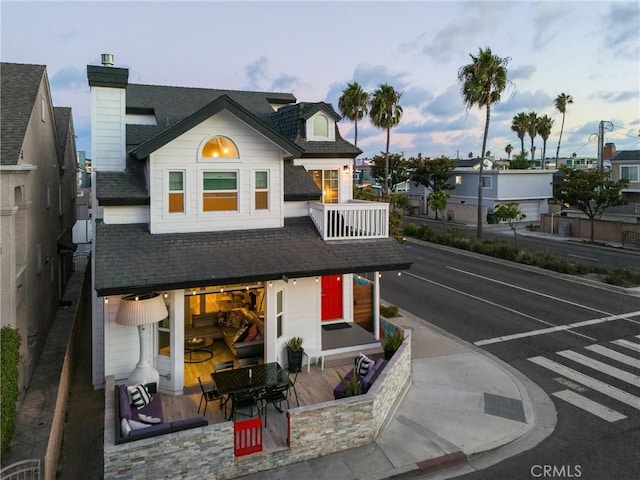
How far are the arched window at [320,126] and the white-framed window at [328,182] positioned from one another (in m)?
1.33

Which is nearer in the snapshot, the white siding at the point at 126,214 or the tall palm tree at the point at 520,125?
the white siding at the point at 126,214

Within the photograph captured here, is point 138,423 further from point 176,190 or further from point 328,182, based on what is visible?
point 328,182

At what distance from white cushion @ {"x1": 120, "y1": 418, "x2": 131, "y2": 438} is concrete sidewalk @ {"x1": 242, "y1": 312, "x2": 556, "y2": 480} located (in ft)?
7.34

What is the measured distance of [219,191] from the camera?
12.5 meters

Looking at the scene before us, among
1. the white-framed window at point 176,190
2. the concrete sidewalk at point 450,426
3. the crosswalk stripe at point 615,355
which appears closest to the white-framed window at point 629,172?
the crosswalk stripe at point 615,355

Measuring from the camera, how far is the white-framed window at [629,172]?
155 ft

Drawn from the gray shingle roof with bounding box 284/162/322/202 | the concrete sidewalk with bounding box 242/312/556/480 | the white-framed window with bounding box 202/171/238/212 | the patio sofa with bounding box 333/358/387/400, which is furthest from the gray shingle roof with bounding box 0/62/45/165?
the concrete sidewalk with bounding box 242/312/556/480

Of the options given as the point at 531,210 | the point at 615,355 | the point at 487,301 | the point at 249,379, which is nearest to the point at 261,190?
the point at 249,379

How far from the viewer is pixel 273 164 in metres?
13.0

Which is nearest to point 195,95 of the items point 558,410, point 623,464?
point 558,410

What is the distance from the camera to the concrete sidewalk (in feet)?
28.2

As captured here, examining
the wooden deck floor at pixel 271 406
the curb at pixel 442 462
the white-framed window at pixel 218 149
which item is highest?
the white-framed window at pixel 218 149

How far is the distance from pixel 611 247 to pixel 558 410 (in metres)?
29.4

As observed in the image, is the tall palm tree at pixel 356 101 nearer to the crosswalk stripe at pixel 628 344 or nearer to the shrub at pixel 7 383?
the crosswalk stripe at pixel 628 344
